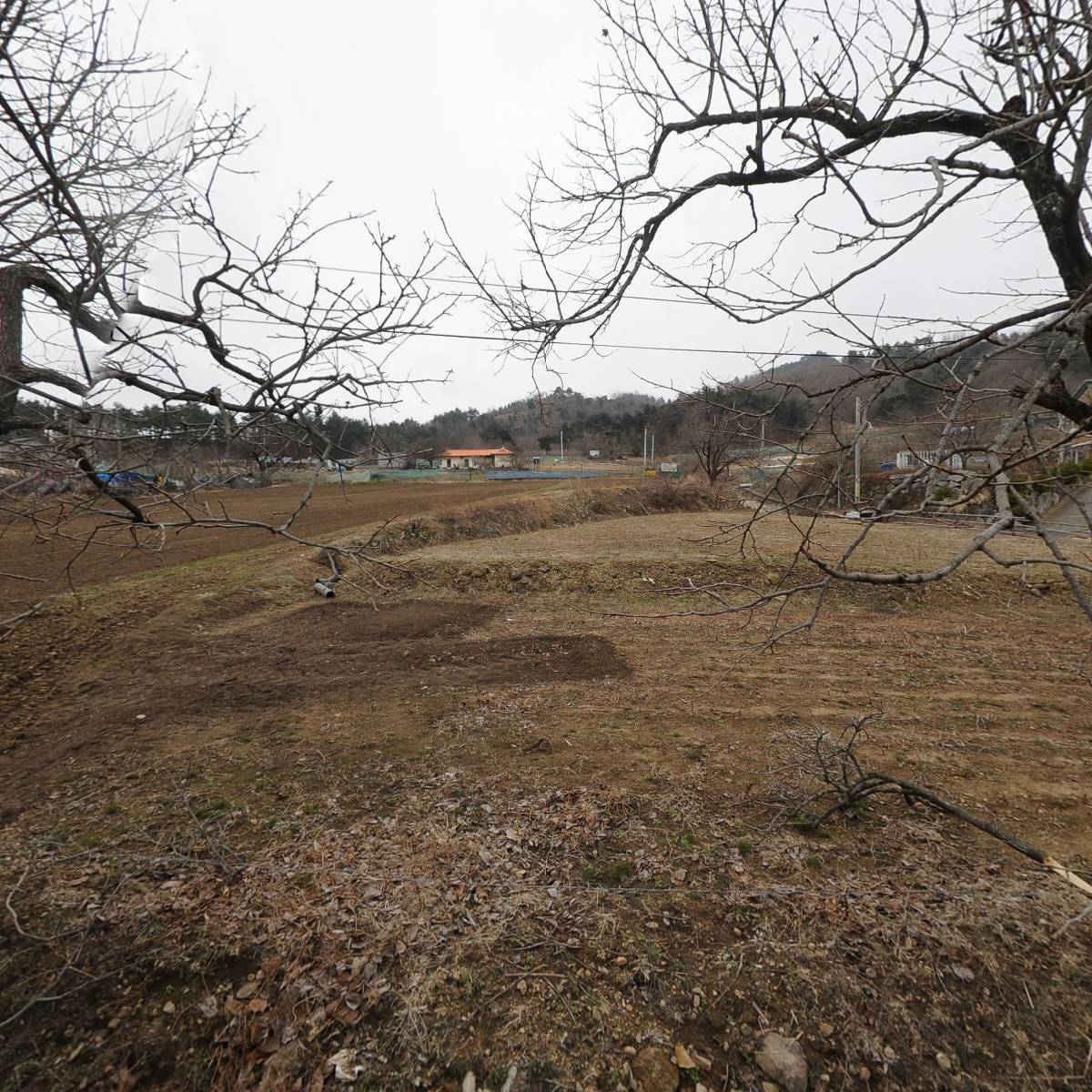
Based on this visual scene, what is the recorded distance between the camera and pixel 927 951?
2602 millimetres

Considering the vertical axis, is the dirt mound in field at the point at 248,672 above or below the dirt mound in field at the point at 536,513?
below

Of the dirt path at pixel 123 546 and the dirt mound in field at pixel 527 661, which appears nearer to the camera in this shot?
the dirt path at pixel 123 546

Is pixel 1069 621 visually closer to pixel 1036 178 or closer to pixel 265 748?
pixel 1036 178

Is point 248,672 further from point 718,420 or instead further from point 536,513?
point 536,513

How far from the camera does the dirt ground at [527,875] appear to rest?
2.28 metres

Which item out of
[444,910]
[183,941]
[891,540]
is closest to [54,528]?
[183,941]

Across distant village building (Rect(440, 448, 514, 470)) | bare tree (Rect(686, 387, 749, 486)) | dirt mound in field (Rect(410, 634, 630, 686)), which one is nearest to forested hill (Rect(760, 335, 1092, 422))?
bare tree (Rect(686, 387, 749, 486))

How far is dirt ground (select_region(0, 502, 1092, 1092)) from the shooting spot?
7.49ft

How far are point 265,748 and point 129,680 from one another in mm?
2691

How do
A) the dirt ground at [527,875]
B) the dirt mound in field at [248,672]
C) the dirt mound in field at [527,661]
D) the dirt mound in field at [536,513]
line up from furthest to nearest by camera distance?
the dirt mound in field at [536,513] → the dirt mound in field at [527,661] → the dirt mound in field at [248,672] → the dirt ground at [527,875]

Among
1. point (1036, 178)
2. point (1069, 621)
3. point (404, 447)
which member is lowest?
point (1069, 621)

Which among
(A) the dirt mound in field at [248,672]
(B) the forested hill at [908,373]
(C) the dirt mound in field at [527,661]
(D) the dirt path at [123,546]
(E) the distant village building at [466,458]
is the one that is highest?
(B) the forested hill at [908,373]

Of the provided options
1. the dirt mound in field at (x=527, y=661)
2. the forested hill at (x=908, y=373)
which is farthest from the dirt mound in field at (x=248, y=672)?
the forested hill at (x=908, y=373)

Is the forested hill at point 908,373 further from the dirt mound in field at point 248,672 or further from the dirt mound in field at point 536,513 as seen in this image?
the dirt mound in field at point 536,513
